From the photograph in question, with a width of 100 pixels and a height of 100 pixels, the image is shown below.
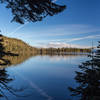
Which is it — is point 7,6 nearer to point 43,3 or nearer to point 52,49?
point 43,3

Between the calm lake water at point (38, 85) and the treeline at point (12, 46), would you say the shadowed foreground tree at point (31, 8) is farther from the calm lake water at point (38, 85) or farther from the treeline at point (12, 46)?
the calm lake water at point (38, 85)

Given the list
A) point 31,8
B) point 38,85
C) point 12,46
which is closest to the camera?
point 31,8

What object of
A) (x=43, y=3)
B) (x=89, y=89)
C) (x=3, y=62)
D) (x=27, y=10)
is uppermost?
(x=43, y=3)

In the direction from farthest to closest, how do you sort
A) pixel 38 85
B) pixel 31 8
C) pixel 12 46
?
pixel 12 46, pixel 38 85, pixel 31 8

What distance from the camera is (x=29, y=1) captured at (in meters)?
3.89

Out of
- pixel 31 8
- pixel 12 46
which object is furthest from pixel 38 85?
pixel 12 46

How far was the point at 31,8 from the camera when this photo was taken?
4.10 m

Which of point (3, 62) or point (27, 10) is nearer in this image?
point (3, 62)

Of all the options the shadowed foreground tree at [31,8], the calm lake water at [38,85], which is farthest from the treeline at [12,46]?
the calm lake water at [38,85]

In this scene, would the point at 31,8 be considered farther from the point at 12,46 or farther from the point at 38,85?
the point at 12,46

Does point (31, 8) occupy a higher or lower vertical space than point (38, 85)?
higher

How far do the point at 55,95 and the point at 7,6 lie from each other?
10.1 m

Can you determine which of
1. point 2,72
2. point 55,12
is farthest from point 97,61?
point 2,72

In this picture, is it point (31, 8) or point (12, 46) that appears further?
point (12, 46)
